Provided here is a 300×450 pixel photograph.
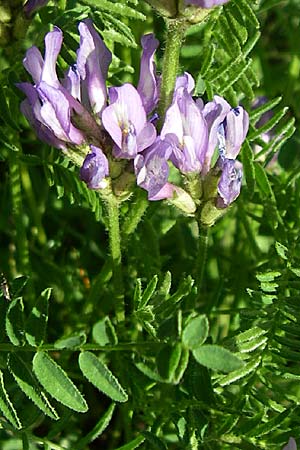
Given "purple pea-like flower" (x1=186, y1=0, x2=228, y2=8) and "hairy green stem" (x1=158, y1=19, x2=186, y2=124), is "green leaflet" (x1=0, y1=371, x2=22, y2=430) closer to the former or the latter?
"hairy green stem" (x1=158, y1=19, x2=186, y2=124)

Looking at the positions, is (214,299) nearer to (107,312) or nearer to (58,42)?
(107,312)

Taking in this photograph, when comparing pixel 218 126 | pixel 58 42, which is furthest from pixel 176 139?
pixel 58 42

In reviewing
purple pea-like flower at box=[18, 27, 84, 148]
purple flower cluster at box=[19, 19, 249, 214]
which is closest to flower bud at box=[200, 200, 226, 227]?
purple flower cluster at box=[19, 19, 249, 214]

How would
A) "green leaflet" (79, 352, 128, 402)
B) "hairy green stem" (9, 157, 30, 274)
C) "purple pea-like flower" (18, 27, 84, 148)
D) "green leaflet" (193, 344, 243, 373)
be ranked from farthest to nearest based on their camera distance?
"hairy green stem" (9, 157, 30, 274) < "purple pea-like flower" (18, 27, 84, 148) < "green leaflet" (79, 352, 128, 402) < "green leaflet" (193, 344, 243, 373)

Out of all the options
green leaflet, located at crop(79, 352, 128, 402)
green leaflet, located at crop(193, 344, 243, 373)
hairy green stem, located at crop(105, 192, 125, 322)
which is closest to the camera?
green leaflet, located at crop(193, 344, 243, 373)

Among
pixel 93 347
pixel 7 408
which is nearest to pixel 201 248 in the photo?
pixel 93 347

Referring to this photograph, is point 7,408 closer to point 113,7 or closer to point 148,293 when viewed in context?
point 148,293
